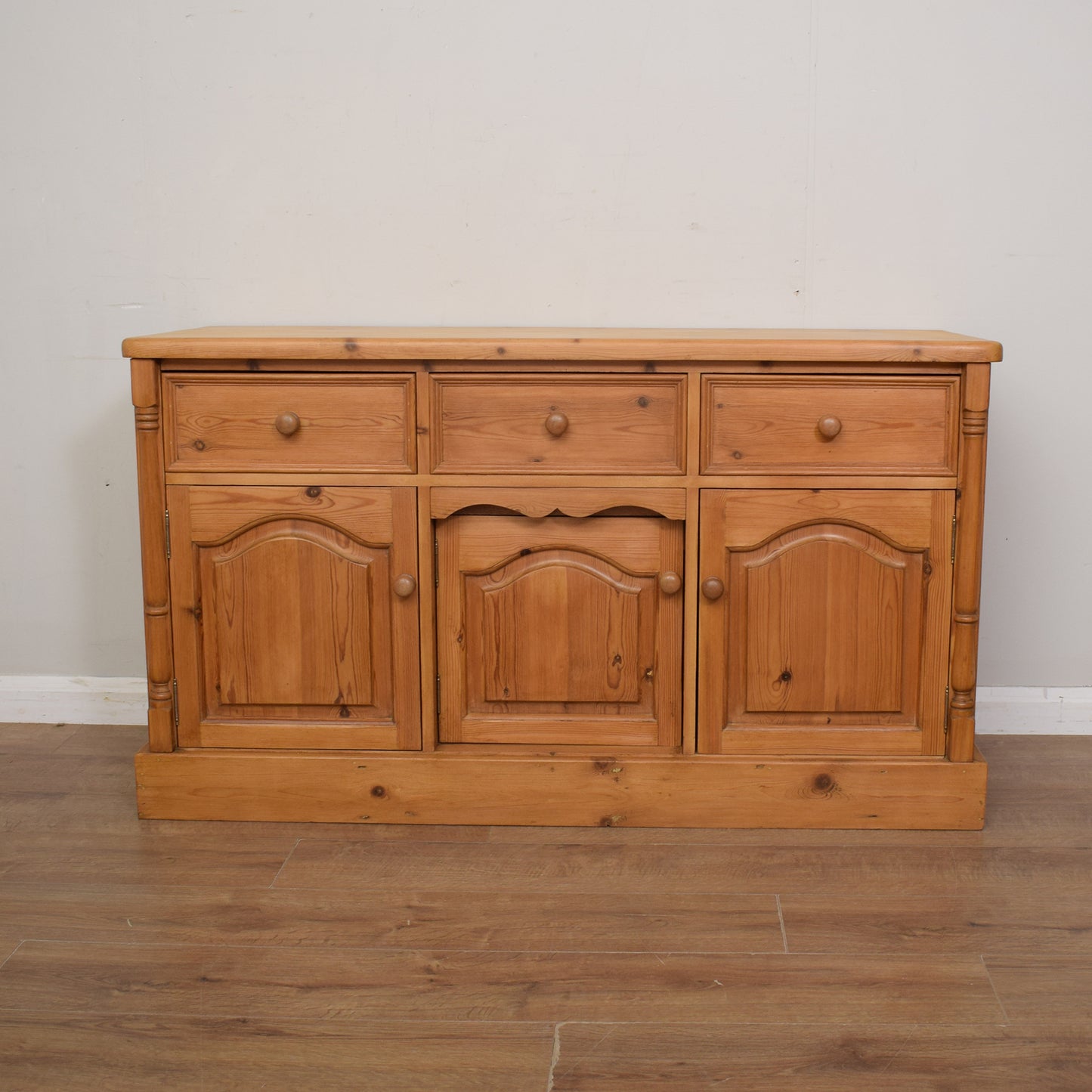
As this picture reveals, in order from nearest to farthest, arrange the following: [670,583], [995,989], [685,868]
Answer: [995,989] < [685,868] < [670,583]

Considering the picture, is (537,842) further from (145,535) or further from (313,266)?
(313,266)

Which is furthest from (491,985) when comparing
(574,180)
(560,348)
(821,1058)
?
(574,180)

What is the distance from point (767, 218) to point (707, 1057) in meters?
1.71

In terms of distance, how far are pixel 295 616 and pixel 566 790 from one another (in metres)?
0.60

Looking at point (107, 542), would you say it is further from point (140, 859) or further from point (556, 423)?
point (556, 423)

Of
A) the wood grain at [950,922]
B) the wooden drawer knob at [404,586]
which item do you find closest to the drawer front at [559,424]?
the wooden drawer knob at [404,586]

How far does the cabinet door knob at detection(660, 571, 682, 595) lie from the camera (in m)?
2.14

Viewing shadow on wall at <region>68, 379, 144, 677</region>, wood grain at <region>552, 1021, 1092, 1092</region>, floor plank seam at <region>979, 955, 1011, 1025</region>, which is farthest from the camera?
shadow on wall at <region>68, 379, 144, 677</region>

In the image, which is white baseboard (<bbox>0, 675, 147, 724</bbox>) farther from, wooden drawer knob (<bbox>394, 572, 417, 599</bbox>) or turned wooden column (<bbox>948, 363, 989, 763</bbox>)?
turned wooden column (<bbox>948, 363, 989, 763</bbox>)

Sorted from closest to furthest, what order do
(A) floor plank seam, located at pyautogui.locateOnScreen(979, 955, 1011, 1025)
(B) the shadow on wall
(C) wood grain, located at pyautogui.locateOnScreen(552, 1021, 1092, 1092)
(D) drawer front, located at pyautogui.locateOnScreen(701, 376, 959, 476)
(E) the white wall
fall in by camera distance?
(C) wood grain, located at pyautogui.locateOnScreen(552, 1021, 1092, 1092), (A) floor plank seam, located at pyautogui.locateOnScreen(979, 955, 1011, 1025), (D) drawer front, located at pyautogui.locateOnScreen(701, 376, 959, 476), (E) the white wall, (B) the shadow on wall

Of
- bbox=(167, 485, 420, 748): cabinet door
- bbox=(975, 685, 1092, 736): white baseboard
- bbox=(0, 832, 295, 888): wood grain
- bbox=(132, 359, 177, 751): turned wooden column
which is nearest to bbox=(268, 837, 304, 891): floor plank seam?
bbox=(0, 832, 295, 888): wood grain

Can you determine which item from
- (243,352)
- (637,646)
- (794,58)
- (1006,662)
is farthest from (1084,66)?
(243,352)

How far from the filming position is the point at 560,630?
85.5 inches

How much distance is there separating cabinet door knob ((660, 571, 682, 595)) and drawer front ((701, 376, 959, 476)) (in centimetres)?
21
